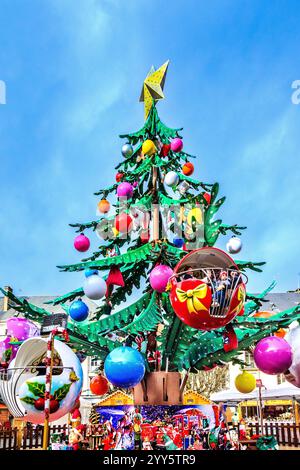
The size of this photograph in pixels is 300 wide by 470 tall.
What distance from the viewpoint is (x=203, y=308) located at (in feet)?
20.7

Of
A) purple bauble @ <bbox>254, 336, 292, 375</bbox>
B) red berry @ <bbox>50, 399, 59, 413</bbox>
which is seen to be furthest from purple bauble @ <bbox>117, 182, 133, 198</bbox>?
red berry @ <bbox>50, 399, 59, 413</bbox>

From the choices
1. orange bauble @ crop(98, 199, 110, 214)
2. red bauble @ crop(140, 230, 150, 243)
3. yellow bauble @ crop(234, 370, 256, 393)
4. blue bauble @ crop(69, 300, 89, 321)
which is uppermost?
orange bauble @ crop(98, 199, 110, 214)

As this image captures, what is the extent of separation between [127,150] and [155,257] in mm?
3450

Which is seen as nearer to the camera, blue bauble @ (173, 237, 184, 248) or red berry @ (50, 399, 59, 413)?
red berry @ (50, 399, 59, 413)

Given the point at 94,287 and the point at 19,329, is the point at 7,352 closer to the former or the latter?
the point at 19,329

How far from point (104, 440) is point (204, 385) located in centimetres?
2199

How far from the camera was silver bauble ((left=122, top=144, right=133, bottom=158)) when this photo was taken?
37.5 feet

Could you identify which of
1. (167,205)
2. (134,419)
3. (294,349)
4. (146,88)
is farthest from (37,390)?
(146,88)

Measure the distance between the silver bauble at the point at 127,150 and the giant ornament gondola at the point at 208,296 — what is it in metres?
5.25

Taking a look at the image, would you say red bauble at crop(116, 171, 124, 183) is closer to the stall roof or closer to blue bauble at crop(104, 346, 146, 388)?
blue bauble at crop(104, 346, 146, 388)

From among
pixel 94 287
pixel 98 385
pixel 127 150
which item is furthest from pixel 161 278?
pixel 127 150

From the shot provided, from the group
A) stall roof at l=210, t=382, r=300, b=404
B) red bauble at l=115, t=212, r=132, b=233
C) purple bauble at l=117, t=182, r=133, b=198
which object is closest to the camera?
red bauble at l=115, t=212, r=132, b=233

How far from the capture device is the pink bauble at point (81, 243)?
9.78 metres

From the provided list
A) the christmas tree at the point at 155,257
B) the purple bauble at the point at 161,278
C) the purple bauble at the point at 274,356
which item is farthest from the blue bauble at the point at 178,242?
the purple bauble at the point at 274,356
